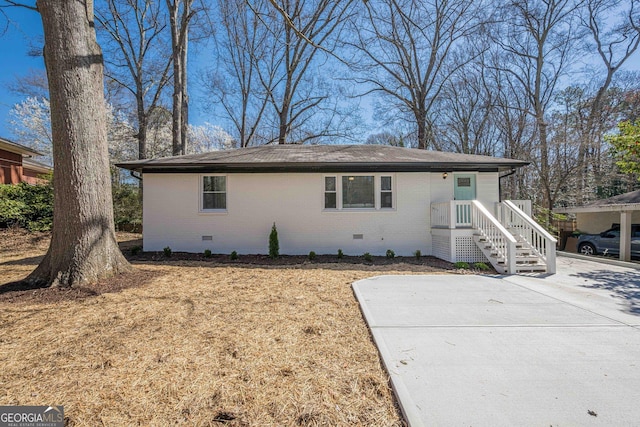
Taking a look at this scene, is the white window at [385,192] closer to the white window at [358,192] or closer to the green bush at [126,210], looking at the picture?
the white window at [358,192]

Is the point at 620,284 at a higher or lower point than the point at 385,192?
lower

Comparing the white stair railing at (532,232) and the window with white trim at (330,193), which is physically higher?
the window with white trim at (330,193)

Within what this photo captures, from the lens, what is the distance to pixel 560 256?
954 centimetres

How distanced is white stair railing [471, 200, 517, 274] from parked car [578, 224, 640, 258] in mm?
7533

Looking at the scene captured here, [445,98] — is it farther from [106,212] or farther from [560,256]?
[106,212]

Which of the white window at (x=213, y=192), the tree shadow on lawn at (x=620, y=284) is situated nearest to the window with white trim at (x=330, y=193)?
the white window at (x=213, y=192)

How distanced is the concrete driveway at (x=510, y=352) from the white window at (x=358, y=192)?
4.18 meters

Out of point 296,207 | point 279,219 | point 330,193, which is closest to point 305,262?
point 279,219

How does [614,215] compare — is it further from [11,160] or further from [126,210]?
[11,160]

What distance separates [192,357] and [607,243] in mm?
15178

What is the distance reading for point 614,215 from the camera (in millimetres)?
12953

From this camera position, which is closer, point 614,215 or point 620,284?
point 620,284

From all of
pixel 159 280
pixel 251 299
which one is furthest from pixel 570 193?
pixel 159 280

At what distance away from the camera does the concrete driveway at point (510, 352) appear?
6.68 ft
